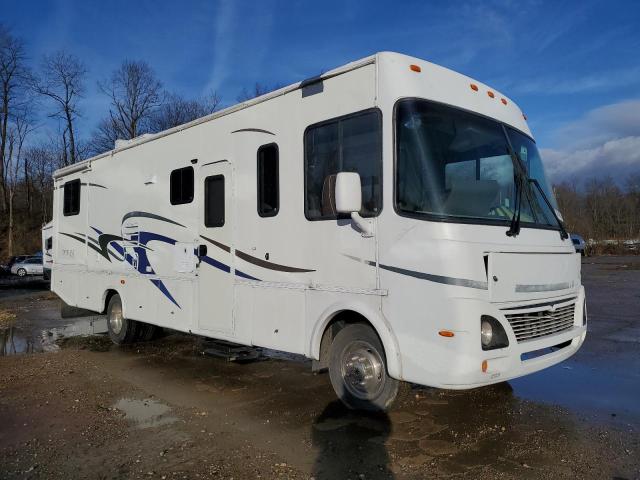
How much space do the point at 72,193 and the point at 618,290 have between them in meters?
15.7

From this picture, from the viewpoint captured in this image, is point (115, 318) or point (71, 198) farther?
point (71, 198)

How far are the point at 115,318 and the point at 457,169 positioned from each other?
22.0 feet

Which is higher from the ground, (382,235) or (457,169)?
(457,169)

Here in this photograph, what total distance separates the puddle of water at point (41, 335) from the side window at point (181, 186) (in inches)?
149

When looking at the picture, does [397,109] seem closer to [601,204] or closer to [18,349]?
[18,349]

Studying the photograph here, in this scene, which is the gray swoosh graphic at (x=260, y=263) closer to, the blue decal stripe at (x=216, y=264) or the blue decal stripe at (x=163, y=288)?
A: the blue decal stripe at (x=216, y=264)

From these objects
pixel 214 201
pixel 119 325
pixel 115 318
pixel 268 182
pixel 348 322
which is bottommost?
pixel 119 325

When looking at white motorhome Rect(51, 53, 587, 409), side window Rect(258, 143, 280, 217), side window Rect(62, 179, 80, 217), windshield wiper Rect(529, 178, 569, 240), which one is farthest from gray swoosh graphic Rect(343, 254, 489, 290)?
side window Rect(62, 179, 80, 217)

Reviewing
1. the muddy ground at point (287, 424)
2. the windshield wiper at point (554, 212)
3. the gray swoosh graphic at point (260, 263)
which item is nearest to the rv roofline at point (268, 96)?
the gray swoosh graphic at point (260, 263)

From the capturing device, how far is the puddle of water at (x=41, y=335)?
9373 mm

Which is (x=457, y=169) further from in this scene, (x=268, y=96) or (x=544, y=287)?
(x=268, y=96)

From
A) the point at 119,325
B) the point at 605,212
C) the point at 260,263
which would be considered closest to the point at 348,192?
the point at 260,263

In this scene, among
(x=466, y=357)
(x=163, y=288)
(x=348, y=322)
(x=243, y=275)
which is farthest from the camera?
(x=163, y=288)

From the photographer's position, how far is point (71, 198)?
1048 cm
